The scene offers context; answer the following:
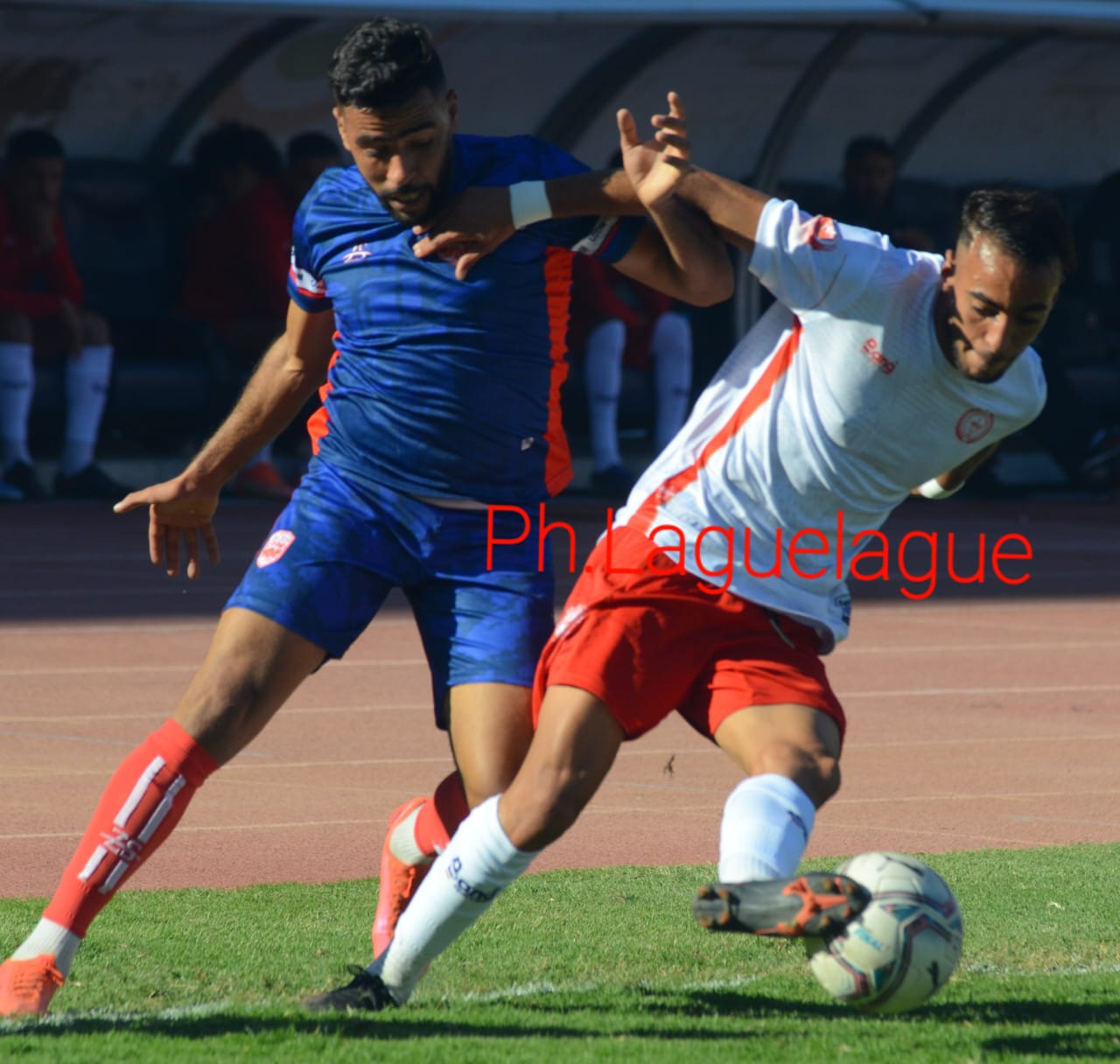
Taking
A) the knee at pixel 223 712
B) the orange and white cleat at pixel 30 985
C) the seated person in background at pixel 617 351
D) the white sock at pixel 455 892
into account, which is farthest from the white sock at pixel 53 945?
the seated person in background at pixel 617 351

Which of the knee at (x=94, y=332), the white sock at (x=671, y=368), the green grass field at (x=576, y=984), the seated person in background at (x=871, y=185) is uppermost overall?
the green grass field at (x=576, y=984)

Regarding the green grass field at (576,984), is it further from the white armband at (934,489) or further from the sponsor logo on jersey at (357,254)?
the sponsor logo on jersey at (357,254)

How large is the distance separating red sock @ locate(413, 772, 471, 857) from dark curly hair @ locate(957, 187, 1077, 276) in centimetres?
166

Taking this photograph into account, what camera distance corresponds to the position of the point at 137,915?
5.18 metres

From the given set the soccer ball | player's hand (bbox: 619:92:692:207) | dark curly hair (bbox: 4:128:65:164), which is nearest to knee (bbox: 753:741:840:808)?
the soccer ball

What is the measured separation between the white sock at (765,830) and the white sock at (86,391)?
10.3 metres

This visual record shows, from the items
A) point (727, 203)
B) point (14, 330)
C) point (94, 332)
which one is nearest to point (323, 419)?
point (727, 203)

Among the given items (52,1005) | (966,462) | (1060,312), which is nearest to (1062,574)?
(1060,312)

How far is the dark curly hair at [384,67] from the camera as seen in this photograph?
4.21 metres

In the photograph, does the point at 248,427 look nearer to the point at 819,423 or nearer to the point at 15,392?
the point at 819,423

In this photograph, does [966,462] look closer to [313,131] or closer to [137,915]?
[137,915]

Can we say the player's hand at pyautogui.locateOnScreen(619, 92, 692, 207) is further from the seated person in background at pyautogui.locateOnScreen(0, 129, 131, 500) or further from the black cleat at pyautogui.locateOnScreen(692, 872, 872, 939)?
the seated person in background at pyautogui.locateOnScreen(0, 129, 131, 500)

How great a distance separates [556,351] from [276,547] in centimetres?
75

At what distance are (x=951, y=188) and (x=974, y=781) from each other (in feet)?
34.3
